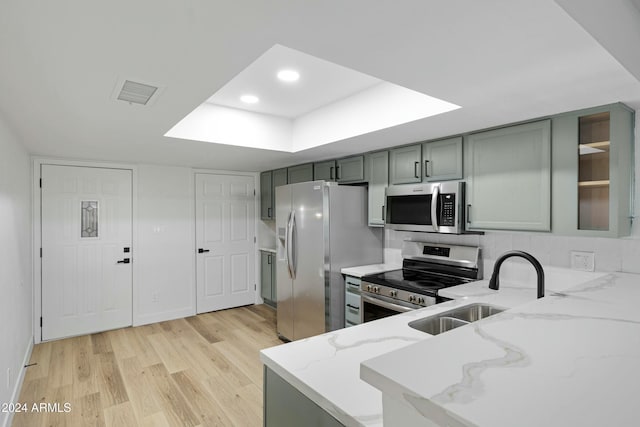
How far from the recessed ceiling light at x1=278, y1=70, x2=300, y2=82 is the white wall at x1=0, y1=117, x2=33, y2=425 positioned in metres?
1.86

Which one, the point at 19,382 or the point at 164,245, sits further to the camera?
the point at 164,245

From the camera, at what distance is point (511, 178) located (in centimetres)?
241

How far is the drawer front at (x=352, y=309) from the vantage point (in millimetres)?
3253

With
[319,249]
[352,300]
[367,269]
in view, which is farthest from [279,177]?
[352,300]

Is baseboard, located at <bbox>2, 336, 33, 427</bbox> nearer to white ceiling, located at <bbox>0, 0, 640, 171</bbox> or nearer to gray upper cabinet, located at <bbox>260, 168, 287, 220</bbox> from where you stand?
white ceiling, located at <bbox>0, 0, 640, 171</bbox>

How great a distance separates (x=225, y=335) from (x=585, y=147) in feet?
12.6

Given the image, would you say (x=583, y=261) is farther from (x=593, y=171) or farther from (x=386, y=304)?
(x=386, y=304)

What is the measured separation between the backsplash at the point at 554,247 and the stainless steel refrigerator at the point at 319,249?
2.21 ft

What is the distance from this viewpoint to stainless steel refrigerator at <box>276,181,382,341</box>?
3.32 m

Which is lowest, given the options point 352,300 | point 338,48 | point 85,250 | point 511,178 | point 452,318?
point 352,300

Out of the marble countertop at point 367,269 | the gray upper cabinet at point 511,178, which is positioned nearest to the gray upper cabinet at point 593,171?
the gray upper cabinet at point 511,178

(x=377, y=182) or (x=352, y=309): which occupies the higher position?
(x=377, y=182)

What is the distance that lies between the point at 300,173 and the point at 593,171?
2956 millimetres

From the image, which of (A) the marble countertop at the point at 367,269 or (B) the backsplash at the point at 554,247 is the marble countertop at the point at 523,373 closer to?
(B) the backsplash at the point at 554,247
